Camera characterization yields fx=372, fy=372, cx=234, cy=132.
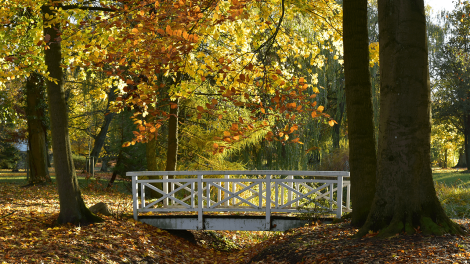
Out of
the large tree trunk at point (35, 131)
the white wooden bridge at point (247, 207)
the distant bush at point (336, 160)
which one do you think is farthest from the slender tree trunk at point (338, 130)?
the large tree trunk at point (35, 131)

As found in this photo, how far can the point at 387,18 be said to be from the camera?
197 inches

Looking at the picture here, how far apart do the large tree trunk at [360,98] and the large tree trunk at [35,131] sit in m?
11.1

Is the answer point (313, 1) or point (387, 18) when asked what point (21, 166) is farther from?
point (387, 18)

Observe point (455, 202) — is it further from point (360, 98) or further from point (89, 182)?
point (89, 182)

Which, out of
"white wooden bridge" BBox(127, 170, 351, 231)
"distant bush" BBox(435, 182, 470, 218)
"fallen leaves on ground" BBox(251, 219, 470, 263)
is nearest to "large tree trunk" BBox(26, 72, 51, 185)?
"white wooden bridge" BBox(127, 170, 351, 231)

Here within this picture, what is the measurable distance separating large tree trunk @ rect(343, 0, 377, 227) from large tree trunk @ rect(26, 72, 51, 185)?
Answer: 11058 mm

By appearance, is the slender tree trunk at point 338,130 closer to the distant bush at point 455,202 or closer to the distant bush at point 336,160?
the distant bush at point 336,160

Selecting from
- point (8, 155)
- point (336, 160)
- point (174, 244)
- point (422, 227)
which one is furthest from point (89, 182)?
point (422, 227)

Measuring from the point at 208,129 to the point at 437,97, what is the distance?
19635mm

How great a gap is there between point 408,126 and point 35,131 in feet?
40.8

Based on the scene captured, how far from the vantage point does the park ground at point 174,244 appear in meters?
4.40

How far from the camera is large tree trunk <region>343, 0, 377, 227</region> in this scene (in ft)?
19.4

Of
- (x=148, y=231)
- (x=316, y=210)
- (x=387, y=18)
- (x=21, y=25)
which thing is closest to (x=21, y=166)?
(x=21, y=25)

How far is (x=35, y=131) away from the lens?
13.1m
